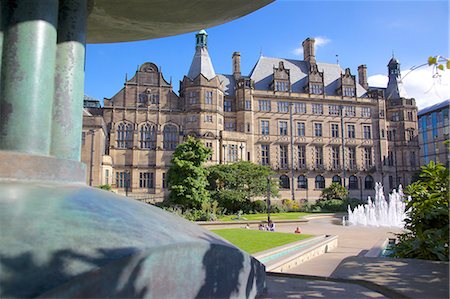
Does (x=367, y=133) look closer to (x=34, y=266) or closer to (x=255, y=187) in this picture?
(x=255, y=187)

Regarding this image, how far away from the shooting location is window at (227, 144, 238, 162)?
1645 inches

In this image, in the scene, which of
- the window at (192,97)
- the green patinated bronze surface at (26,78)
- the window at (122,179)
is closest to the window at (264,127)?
the window at (192,97)

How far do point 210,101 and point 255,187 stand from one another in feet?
39.1

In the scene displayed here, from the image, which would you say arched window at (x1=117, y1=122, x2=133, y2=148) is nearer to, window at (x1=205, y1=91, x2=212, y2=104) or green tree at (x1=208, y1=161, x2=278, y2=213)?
window at (x1=205, y1=91, x2=212, y2=104)

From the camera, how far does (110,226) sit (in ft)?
8.81

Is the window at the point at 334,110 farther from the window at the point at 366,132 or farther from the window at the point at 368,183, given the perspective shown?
the window at the point at 368,183

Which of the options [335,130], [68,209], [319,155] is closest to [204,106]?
[319,155]

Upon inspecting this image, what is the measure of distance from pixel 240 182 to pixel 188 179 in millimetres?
8914

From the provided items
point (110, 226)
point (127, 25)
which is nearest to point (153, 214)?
point (110, 226)

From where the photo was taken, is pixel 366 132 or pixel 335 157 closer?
Result: pixel 335 157

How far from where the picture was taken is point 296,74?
50.8 meters

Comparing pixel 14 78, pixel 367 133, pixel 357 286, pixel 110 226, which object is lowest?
pixel 357 286

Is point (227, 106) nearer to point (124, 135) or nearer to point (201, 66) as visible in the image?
point (201, 66)

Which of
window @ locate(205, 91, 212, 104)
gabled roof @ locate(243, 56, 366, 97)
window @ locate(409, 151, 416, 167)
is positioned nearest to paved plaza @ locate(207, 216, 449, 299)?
window @ locate(205, 91, 212, 104)
